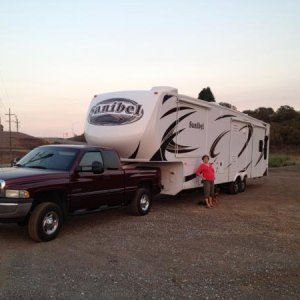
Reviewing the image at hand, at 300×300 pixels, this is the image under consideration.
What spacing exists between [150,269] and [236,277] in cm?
127

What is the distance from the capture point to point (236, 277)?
638 centimetres

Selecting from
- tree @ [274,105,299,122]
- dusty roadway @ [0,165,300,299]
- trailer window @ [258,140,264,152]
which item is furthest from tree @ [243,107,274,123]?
dusty roadway @ [0,165,300,299]

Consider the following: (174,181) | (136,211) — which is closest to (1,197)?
(136,211)

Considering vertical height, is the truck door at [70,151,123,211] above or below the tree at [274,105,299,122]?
below

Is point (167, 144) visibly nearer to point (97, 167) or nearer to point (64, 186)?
point (97, 167)

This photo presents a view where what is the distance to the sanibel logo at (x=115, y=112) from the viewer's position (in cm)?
1177

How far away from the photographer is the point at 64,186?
878 cm

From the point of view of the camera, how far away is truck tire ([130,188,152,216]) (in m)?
11.2

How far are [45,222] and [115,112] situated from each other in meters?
4.59

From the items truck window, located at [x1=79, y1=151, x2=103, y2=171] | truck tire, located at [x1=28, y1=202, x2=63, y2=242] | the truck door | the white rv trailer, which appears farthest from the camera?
the white rv trailer

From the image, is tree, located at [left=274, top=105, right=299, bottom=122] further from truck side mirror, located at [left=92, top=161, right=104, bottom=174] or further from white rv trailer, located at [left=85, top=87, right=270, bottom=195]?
truck side mirror, located at [left=92, top=161, right=104, bottom=174]

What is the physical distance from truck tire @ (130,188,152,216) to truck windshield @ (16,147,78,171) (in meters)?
2.36

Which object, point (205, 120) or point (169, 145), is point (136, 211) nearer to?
point (169, 145)

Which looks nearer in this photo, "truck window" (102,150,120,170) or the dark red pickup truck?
the dark red pickup truck
